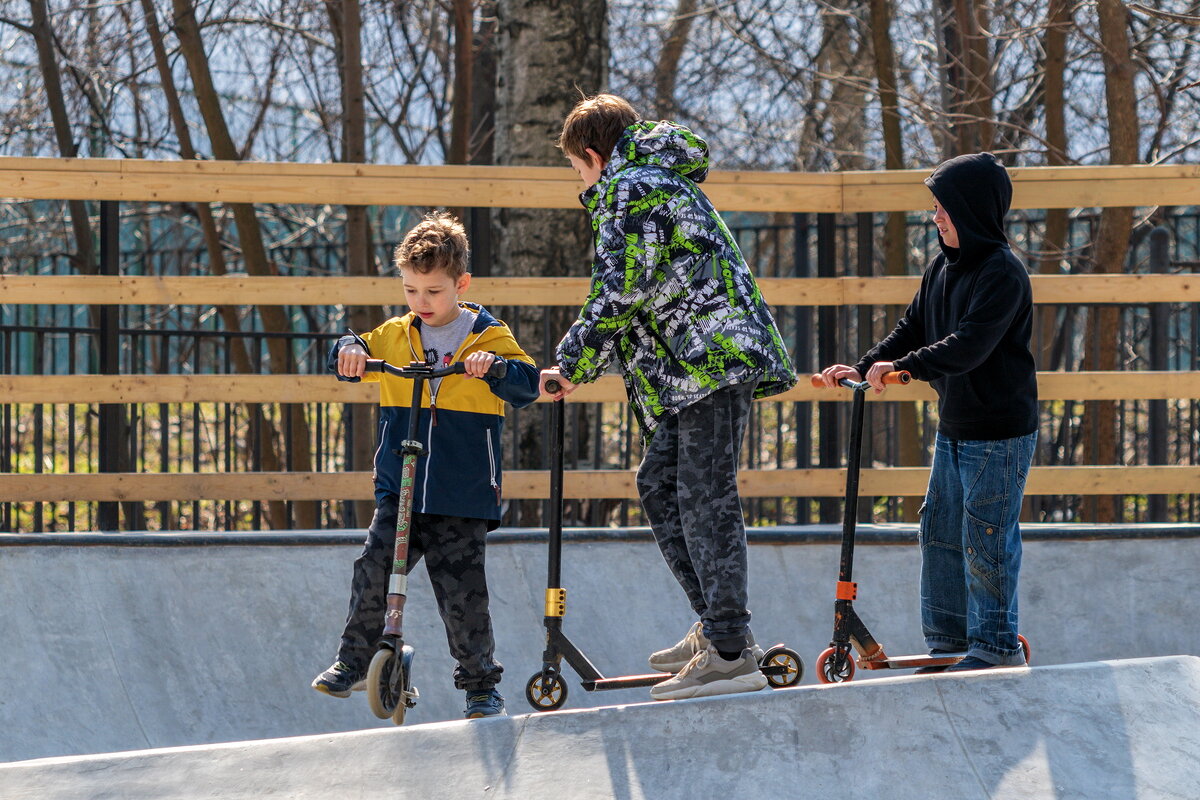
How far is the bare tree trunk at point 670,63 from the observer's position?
43.2 ft

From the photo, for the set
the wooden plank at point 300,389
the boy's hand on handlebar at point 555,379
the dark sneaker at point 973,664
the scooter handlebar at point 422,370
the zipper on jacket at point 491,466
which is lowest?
the dark sneaker at point 973,664

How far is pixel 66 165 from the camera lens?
576 cm

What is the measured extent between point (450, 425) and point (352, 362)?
38cm

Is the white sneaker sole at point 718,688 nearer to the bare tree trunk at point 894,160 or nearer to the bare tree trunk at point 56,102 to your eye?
the bare tree trunk at point 894,160

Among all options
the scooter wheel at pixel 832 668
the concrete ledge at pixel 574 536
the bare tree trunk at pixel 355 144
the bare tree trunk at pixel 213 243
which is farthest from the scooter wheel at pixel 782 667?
the bare tree trunk at pixel 213 243

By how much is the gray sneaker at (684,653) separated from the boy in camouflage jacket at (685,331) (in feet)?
0.16

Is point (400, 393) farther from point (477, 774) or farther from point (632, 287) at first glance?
point (477, 774)

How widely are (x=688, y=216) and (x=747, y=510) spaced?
549cm

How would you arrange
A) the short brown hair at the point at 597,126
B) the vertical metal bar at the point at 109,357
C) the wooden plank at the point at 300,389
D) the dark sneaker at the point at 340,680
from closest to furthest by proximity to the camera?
the dark sneaker at the point at 340,680 → the short brown hair at the point at 597,126 → the wooden plank at the point at 300,389 → the vertical metal bar at the point at 109,357

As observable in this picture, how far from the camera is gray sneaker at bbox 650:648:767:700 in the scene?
3773 millimetres

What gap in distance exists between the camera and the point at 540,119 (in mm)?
7285

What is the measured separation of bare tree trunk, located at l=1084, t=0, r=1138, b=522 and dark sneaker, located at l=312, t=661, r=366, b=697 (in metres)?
5.06

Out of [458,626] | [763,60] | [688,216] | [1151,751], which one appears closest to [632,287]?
[688,216]

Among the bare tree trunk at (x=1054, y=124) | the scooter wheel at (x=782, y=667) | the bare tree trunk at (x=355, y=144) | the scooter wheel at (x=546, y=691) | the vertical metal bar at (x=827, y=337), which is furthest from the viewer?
the bare tree trunk at (x=355, y=144)
